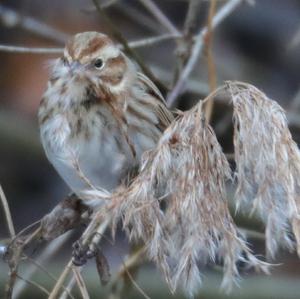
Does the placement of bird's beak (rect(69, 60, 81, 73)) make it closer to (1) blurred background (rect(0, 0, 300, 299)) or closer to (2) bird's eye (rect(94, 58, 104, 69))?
(2) bird's eye (rect(94, 58, 104, 69))

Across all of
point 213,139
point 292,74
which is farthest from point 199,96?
point 213,139

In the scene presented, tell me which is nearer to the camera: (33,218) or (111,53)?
(111,53)

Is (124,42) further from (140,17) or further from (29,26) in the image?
(140,17)

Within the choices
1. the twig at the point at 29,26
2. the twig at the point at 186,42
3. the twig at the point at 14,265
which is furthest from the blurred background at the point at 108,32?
the twig at the point at 14,265

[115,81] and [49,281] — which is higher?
[115,81]

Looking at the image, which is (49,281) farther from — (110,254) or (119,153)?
(119,153)

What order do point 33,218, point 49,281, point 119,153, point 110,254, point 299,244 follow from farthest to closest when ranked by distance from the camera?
point 33,218 < point 110,254 < point 49,281 < point 119,153 < point 299,244

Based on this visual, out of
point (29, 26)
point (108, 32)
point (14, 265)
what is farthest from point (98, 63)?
point (108, 32)
